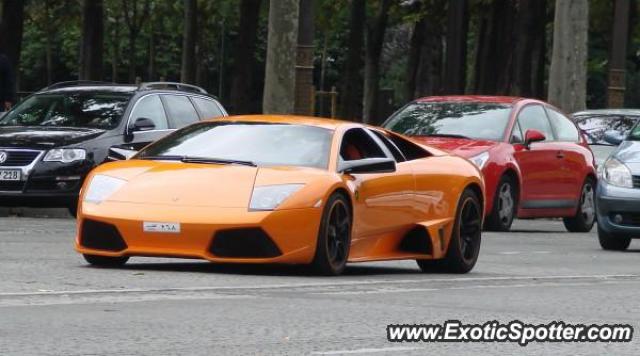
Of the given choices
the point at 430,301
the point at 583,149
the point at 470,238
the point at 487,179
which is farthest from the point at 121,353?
the point at 583,149

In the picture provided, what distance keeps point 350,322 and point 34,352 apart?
2.22m

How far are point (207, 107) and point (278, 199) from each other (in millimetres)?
11153

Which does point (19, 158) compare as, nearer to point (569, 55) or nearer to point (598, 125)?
→ point (598, 125)

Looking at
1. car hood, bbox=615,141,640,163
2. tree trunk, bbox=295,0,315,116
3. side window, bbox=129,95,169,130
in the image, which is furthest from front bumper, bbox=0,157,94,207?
tree trunk, bbox=295,0,315,116

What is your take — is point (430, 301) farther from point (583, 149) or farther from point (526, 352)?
point (583, 149)

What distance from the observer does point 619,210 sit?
18.2 m

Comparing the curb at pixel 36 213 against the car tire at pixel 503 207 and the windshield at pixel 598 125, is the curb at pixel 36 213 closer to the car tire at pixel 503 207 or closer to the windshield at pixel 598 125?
the car tire at pixel 503 207

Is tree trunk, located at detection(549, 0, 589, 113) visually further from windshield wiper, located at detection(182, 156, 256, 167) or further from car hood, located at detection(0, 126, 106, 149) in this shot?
windshield wiper, located at detection(182, 156, 256, 167)

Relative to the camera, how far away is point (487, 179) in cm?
2144

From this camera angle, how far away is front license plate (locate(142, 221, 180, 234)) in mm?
12344

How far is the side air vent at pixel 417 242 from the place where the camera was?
557 inches

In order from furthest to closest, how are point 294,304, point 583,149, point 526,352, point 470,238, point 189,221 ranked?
point 583,149
point 470,238
point 189,221
point 294,304
point 526,352

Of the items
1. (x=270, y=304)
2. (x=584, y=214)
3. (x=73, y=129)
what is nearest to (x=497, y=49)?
(x=584, y=214)

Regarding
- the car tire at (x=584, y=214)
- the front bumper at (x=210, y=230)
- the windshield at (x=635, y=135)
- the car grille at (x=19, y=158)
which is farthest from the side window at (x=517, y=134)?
the front bumper at (x=210, y=230)
